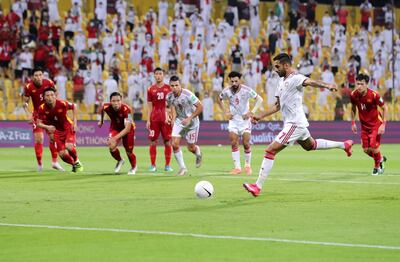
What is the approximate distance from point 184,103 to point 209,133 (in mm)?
17796

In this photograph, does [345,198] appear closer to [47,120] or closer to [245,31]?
[47,120]

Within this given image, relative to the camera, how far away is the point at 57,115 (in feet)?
67.8

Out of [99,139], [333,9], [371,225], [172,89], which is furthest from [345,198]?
[333,9]

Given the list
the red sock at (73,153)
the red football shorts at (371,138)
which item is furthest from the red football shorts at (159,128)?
the red football shorts at (371,138)

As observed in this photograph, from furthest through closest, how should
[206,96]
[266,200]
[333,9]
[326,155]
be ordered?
[333,9], [206,96], [326,155], [266,200]

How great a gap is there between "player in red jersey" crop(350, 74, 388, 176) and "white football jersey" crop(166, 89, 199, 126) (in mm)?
3597

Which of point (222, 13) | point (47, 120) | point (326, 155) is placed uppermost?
point (222, 13)

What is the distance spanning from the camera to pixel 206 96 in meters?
39.1

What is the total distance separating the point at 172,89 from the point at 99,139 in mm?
16092

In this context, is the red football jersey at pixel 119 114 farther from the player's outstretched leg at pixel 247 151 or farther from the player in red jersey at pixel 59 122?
the player's outstretched leg at pixel 247 151

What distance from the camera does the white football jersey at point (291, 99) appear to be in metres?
15.1

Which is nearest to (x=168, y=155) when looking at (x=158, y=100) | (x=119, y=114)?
(x=158, y=100)

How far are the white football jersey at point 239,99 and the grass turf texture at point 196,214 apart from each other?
143 cm

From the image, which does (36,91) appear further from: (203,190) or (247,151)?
(203,190)
